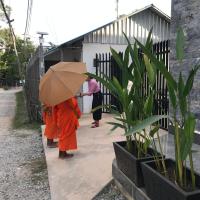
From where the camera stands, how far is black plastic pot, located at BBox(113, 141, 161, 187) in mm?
3363

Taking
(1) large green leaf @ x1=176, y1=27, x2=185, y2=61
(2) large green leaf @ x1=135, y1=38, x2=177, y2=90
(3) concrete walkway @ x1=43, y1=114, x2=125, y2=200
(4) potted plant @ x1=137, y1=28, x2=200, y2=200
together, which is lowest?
(3) concrete walkway @ x1=43, y1=114, x2=125, y2=200

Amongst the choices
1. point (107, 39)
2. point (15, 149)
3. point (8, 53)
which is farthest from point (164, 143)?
point (8, 53)

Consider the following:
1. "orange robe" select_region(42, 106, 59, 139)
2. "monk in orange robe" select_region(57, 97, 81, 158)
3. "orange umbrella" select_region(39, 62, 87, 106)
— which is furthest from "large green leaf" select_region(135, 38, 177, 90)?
"orange robe" select_region(42, 106, 59, 139)

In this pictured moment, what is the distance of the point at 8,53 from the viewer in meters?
48.1

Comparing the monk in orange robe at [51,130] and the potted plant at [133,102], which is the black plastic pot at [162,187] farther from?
the monk in orange robe at [51,130]

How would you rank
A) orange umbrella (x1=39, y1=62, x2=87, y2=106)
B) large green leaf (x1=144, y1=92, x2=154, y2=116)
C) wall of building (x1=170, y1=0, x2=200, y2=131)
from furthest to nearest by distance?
orange umbrella (x1=39, y1=62, x2=87, y2=106) < wall of building (x1=170, y1=0, x2=200, y2=131) < large green leaf (x1=144, y1=92, x2=154, y2=116)

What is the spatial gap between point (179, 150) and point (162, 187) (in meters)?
0.36

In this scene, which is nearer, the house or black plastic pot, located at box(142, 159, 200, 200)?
black plastic pot, located at box(142, 159, 200, 200)

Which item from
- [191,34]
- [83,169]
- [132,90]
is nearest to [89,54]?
[191,34]

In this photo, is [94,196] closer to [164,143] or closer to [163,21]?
[164,143]

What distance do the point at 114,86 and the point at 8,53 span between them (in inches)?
1861

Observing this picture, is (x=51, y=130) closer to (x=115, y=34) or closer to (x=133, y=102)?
(x=133, y=102)

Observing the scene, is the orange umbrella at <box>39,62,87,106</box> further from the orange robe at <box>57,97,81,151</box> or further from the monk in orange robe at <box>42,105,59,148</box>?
the monk in orange robe at <box>42,105,59,148</box>

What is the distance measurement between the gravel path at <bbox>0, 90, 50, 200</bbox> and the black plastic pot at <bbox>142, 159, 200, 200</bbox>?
2.07 meters
